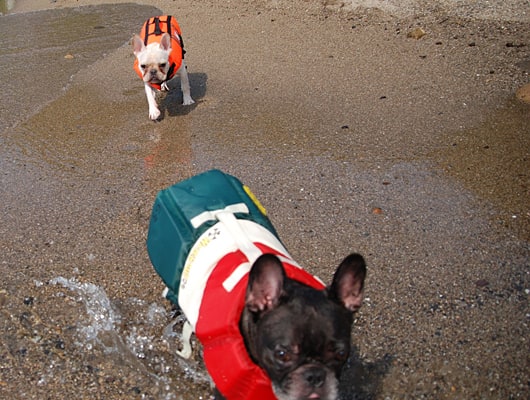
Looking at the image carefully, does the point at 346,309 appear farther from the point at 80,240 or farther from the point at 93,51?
the point at 93,51

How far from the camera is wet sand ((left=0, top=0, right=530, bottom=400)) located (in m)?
4.02

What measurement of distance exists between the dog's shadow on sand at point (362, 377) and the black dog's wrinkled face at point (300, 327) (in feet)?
2.60

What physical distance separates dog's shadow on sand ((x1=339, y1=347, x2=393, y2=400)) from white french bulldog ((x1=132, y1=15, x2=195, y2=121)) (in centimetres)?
493

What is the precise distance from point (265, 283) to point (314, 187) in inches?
119

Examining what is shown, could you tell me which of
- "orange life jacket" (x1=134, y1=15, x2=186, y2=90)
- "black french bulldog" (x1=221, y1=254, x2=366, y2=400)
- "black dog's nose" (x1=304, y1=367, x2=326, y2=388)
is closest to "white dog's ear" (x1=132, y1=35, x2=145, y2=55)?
"orange life jacket" (x1=134, y1=15, x2=186, y2=90)

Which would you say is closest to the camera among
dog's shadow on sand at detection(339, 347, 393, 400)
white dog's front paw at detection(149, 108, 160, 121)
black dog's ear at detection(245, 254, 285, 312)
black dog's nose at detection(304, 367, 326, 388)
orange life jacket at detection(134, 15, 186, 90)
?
black dog's nose at detection(304, 367, 326, 388)

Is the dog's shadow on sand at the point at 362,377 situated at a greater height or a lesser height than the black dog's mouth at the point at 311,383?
lesser

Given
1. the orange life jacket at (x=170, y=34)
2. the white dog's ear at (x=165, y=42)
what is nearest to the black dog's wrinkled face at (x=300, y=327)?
the orange life jacket at (x=170, y=34)

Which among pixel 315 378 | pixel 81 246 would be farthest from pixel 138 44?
pixel 315 378

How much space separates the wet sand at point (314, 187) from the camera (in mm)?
4020

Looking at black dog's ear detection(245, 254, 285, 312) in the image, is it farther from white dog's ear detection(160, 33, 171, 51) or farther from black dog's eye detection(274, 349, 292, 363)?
white dog's ear detection(160, 33, 171, 51)

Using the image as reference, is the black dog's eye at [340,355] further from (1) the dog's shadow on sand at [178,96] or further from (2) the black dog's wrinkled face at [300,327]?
(1) the dog's shadow on sand at [178,96]

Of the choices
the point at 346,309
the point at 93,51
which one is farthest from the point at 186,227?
the point at 93,51

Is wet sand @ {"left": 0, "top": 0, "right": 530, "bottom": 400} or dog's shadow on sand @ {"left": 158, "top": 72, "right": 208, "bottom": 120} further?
dog's shadow on sand @ {"left": 158, "top": 72, "right": 208, "bottom": 120}
